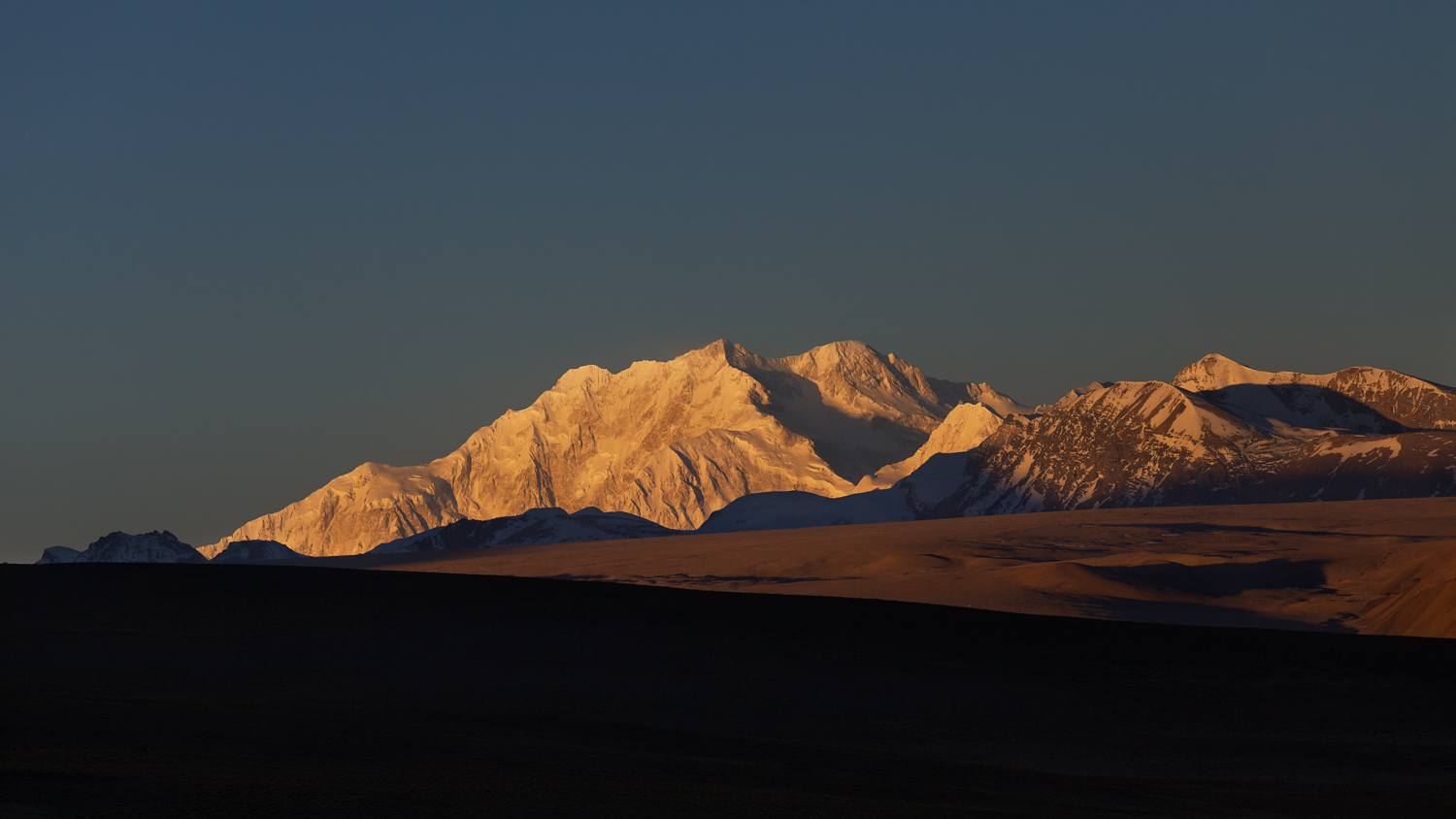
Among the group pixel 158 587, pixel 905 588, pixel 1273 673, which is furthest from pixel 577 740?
pixel 905 588

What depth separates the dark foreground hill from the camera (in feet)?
68.1

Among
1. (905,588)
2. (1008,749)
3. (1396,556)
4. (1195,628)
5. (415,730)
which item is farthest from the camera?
(1396,556)

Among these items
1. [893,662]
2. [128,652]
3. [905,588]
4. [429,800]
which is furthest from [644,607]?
[905,588]

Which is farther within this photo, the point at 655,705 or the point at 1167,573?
the point at 1167,573

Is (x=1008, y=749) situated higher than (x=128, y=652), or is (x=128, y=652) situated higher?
(x=128, y=652)

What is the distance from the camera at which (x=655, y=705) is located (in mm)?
32031

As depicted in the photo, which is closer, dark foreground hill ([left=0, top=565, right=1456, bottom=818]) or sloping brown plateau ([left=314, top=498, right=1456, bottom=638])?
dark foreground hill ([left=0, top=565, right=1456, bottom=818])

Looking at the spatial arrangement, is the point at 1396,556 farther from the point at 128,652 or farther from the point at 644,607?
the point at 128,652

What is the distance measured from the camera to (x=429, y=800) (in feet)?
63.1

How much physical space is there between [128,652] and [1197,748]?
2512 centimetres

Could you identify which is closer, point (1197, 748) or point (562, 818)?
point (562, 818)

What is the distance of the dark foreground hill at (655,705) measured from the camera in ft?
68.1

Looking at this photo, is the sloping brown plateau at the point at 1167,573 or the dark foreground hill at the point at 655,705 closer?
the dark foreground hill at the point at 655,705

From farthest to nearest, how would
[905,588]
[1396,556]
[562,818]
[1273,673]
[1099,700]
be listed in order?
[1396,556], [905,588], [1273,673], [1099,700], [562,818]
